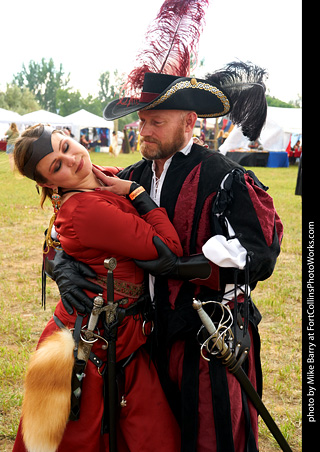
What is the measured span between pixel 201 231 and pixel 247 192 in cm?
29

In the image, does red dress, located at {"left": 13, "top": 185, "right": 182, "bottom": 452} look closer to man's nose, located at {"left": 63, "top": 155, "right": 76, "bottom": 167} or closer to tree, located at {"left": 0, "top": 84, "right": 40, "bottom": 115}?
man's nose, located at {"left": 63, "top": 155, "right": 76, "bottom": 167}

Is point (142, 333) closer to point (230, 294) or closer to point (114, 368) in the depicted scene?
point (114, 368)

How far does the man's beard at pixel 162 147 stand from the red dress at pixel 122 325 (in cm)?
30

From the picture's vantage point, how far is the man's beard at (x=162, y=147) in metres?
2.36

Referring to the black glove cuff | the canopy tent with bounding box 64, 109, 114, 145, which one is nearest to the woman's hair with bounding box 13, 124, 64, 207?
the black glove cuff

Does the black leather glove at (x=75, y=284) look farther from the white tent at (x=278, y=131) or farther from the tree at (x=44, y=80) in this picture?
the tree at (x=44, y=80)

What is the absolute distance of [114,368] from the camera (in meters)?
2.20

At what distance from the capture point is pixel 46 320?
4.82m

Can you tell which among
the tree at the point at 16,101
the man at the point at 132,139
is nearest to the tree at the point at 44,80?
the tree at the point at 16,101

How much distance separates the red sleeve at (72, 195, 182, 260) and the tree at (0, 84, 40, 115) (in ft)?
177

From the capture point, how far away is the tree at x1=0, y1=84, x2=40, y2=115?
52.6m

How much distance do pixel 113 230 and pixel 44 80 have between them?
289 ft

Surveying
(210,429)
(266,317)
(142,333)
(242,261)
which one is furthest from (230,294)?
(266,317)

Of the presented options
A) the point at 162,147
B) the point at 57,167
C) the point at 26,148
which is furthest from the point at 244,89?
the point at 26,148
